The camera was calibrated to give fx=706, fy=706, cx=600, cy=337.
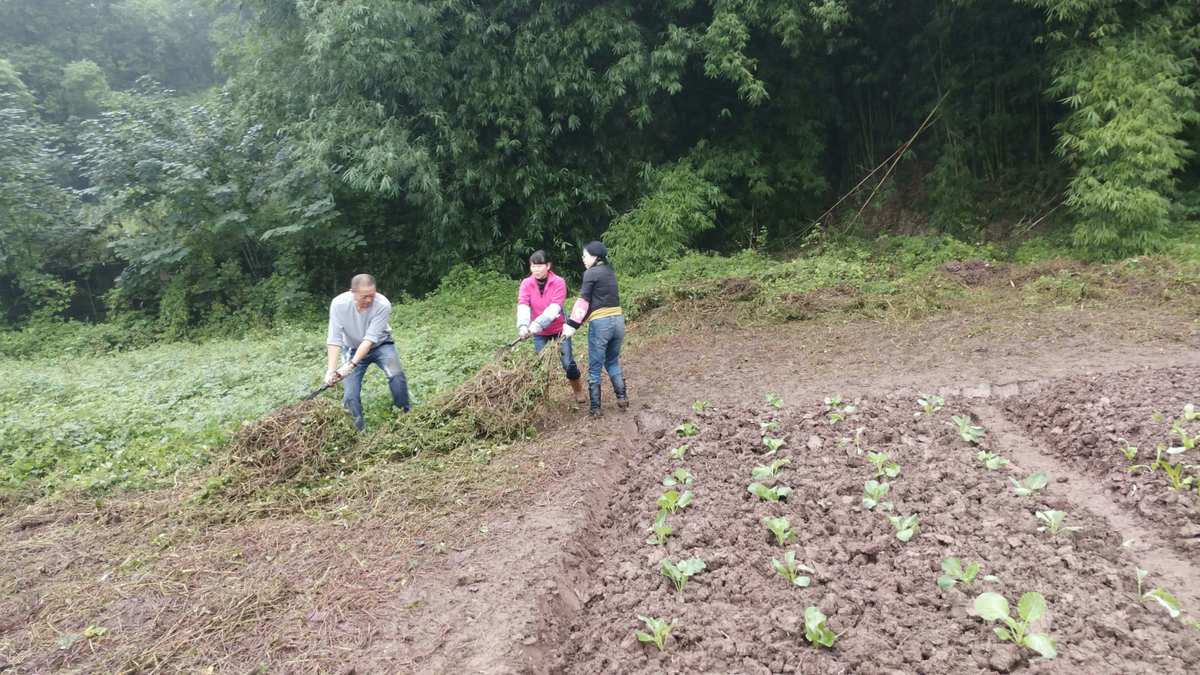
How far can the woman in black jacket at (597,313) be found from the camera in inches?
214

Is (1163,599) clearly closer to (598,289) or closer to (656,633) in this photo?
(656,633)

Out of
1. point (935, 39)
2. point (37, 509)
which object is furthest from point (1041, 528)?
point (935, 39)

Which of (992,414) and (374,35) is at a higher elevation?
(374,35)

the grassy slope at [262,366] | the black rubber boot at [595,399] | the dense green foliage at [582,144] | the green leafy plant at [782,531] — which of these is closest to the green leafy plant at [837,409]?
the green leafy plant at [782,531]

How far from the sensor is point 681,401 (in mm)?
6070

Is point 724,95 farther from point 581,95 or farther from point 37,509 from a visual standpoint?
point 37,509

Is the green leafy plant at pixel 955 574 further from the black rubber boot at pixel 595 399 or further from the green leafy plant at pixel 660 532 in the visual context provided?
the black rubber boot at pixel 595 399

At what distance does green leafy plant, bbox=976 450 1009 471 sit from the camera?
13.4 feet

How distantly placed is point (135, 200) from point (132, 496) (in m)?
11.4

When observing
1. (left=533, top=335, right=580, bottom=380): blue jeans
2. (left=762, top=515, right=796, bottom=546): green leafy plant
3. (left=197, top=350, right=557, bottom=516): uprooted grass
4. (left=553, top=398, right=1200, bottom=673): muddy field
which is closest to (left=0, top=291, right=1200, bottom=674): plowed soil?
(left=553, top=398, right=1200, bottom=673): muddy field

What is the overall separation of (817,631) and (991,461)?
203cm

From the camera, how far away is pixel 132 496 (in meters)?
4.80

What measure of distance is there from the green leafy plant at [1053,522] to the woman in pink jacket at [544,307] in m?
3.42

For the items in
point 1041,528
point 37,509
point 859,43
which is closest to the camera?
point 1041,528
